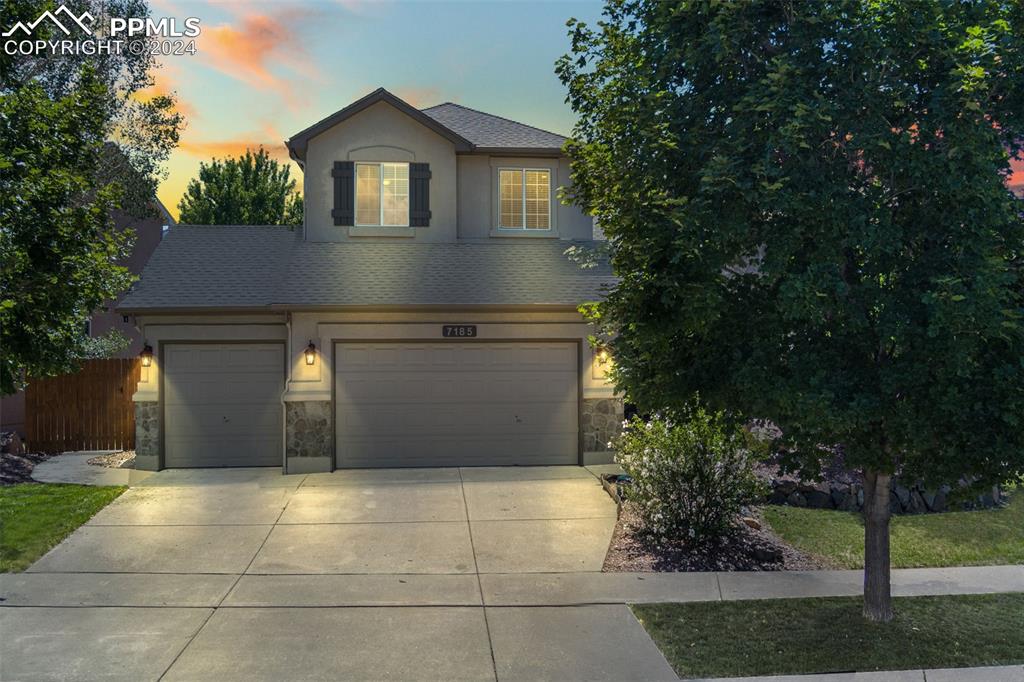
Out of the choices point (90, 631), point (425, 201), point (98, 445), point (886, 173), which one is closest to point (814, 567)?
point (886, 173)

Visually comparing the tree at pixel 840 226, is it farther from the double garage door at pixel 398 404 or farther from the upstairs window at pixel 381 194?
the upstairs window at pixel 381 194

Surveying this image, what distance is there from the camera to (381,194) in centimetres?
1666

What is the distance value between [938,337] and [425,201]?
12.3m

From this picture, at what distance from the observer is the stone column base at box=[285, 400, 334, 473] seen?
47.5 feet

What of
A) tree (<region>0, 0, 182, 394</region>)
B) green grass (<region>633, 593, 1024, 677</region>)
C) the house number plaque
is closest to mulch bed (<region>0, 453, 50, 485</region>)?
tree (<region>0, 0, 182, 394</region>)

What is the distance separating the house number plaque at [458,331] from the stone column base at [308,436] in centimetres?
260

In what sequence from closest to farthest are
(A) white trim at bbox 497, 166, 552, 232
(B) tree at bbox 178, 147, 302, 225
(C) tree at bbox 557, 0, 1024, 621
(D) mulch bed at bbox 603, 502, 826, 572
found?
(C) tree at bbox 557, 0, 1024, 621 → (D) mulch bed at bbox 603, 502, 826, 572 → (A) white trim at bbox 497, 166, 552, 232 → (B) tree at bbox 178, 147, 302, 225

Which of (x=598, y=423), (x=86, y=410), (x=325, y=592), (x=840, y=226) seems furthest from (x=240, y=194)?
(x=840, y=226)

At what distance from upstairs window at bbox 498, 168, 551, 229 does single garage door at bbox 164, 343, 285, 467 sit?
5.87 m

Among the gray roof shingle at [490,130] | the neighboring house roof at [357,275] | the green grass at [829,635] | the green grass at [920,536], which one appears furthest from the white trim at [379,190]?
the green grass at [829,635]

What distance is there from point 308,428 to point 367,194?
17.5 ft

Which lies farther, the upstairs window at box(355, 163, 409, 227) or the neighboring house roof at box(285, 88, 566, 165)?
the upstairs window at box(355, 163, 409, 227)

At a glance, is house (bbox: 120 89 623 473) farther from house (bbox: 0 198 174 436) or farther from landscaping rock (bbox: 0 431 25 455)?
house (bbox: 0 198 174 436)

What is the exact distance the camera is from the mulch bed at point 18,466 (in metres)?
13.7
